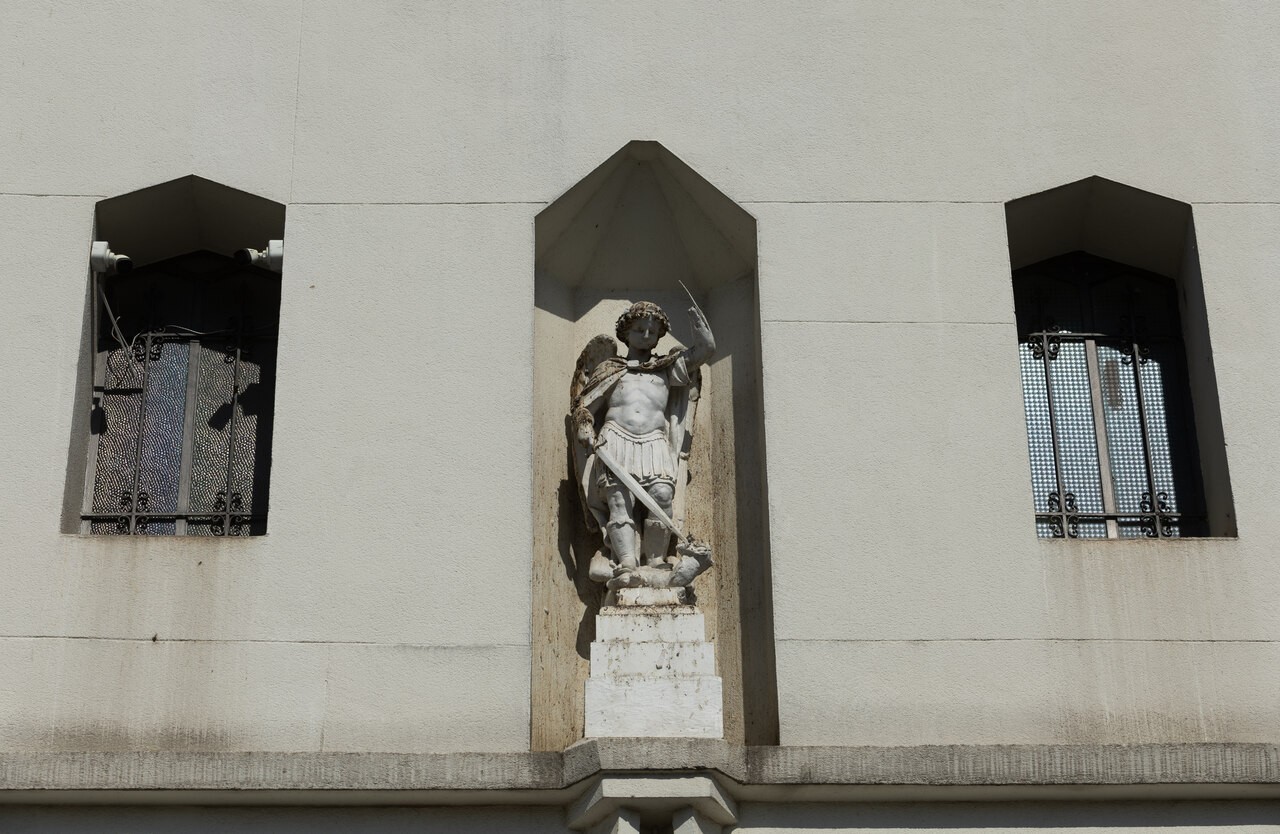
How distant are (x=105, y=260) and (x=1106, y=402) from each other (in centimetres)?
561

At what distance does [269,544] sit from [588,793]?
211 cm

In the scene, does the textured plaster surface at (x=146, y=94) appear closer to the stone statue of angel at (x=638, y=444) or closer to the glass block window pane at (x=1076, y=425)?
the stone statue of angel at (x=638, y=444)

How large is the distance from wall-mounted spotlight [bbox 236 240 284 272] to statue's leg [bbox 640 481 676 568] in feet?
7.89

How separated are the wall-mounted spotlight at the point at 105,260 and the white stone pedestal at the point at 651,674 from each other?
3.33 m

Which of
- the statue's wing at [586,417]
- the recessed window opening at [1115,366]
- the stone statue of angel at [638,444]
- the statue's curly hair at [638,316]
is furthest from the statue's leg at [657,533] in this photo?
the recessed window opening at [1115,366]

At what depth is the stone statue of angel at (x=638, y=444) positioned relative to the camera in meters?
10.7

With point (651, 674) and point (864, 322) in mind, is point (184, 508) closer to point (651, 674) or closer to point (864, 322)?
point (651, 674)

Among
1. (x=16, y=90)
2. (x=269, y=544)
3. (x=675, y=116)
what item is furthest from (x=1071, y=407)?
(x=16, y=90)

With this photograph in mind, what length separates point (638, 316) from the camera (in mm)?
11312

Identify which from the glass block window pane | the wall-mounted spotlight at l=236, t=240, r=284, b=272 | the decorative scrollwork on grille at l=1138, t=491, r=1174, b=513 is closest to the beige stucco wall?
the wall-mounted spotlight at l=236, t=240, r=284, b=272

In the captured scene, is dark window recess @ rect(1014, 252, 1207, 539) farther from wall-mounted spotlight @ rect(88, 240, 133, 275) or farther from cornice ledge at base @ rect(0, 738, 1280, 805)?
wall-mounted spotlight @ rect(88, 240, 133, 275)

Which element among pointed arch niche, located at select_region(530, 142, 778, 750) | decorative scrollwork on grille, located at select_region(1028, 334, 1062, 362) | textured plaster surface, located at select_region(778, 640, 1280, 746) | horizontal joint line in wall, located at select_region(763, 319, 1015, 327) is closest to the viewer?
textured plaster surface, located at select_region(778, 640, 1280, 746)

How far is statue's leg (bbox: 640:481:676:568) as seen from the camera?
1077 cm

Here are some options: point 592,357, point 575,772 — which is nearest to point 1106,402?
point 592,357
